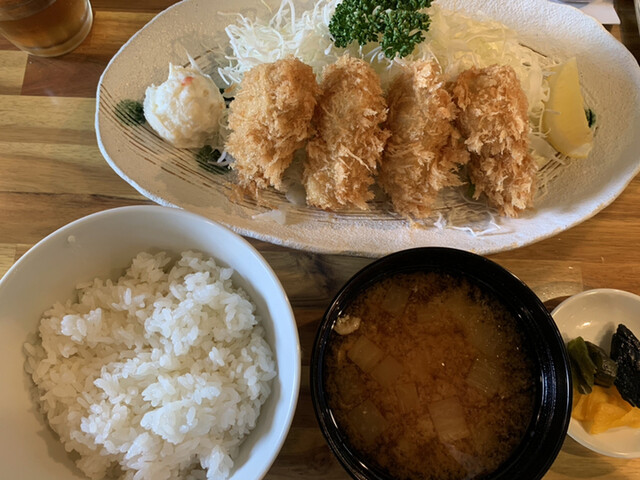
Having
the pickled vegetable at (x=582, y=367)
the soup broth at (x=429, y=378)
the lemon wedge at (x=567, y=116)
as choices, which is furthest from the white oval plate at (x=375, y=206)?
the pickled vegetable at (x=582, y=367)

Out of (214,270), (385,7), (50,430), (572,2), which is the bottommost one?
(50,430)

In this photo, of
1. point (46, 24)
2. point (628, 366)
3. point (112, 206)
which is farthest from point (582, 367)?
point (46, 24)

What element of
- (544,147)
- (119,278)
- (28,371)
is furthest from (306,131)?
(28,371)

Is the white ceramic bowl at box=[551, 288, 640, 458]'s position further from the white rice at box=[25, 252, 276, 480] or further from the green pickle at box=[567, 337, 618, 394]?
the white rice at box=[25, 252, 276, 480]

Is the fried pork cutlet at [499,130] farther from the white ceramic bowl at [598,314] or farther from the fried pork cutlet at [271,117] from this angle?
the fried pork cutlet at [271,117]

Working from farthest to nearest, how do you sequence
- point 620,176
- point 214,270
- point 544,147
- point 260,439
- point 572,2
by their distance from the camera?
point 572,2 < point 544,147 < point 620,176 < point 214,270 < point 260,439

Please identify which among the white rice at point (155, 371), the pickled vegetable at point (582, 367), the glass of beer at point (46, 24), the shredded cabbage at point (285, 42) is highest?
the shredded cabbage at point (285, 42)

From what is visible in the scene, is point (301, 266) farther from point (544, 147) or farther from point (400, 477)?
point (544, 147)

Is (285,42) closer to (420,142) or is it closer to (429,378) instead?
(420,142)
